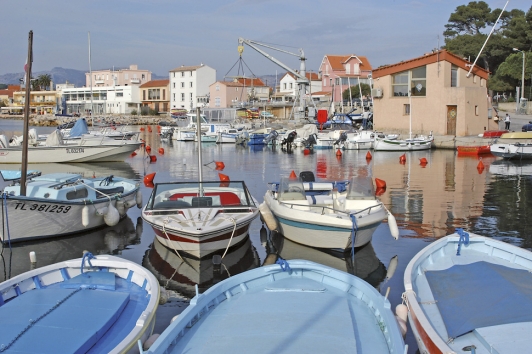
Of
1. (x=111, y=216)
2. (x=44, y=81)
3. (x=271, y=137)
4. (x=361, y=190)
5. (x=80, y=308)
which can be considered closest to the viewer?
(x=80, y=308)

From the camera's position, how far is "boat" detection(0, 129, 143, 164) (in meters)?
30.5

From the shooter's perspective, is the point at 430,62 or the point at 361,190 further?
the point at 430,62

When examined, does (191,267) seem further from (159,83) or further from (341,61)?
(159,83)

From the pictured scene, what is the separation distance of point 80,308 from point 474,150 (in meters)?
33.9

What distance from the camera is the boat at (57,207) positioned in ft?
42.0

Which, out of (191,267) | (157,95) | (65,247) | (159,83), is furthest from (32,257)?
(157,95)

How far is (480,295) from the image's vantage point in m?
7.29

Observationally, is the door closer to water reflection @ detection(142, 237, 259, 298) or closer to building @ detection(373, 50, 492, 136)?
building @ detection(373, 50, 492, 136)

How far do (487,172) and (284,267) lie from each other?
73.4 ft

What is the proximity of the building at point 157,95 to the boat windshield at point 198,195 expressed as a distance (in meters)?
97.1

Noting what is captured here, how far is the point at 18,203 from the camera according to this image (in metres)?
12.6

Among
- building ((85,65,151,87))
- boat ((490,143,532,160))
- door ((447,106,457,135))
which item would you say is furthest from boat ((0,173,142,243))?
building ((85,65,151,87))

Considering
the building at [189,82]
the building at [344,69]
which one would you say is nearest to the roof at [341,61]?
the building at [344,69]

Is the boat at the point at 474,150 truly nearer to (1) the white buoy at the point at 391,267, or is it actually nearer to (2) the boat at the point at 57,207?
(1) the white buoy at the point at 391,267
